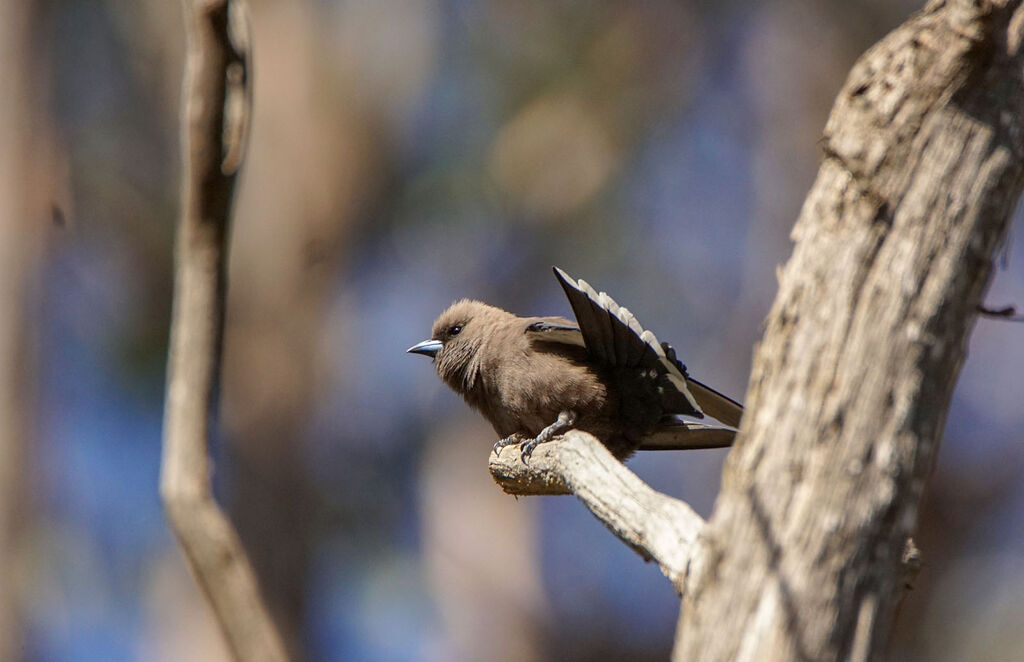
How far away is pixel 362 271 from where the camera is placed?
10898 millimetres

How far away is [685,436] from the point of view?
407 centimetres

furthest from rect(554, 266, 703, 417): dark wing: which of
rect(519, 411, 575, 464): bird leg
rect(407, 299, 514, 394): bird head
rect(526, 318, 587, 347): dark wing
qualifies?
rect(407, 299, 514, 394): bird head

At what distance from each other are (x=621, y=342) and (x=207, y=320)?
2.42m

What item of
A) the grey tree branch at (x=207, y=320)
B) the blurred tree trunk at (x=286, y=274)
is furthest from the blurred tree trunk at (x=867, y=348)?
the blurred tree trunk at (x=286, y=274)

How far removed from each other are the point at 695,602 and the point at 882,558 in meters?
0.35

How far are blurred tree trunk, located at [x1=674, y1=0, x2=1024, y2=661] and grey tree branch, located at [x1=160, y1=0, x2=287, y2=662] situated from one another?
886 millimetres

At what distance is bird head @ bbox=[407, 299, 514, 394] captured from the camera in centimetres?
457

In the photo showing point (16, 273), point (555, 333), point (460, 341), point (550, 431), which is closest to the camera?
point (550, 431)

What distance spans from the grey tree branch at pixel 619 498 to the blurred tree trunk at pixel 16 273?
4.55m

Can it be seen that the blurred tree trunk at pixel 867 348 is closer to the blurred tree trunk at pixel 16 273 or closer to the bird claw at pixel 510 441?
the bird claw at pixel 510 441

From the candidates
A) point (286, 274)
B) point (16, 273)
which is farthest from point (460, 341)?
point (286, 274)

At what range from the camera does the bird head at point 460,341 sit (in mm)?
4566

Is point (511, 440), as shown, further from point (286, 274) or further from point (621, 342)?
point (286, 274)

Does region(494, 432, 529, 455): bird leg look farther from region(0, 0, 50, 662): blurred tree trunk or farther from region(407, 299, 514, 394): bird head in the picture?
region(0, 0, 50, 662): blurred tree trunk
